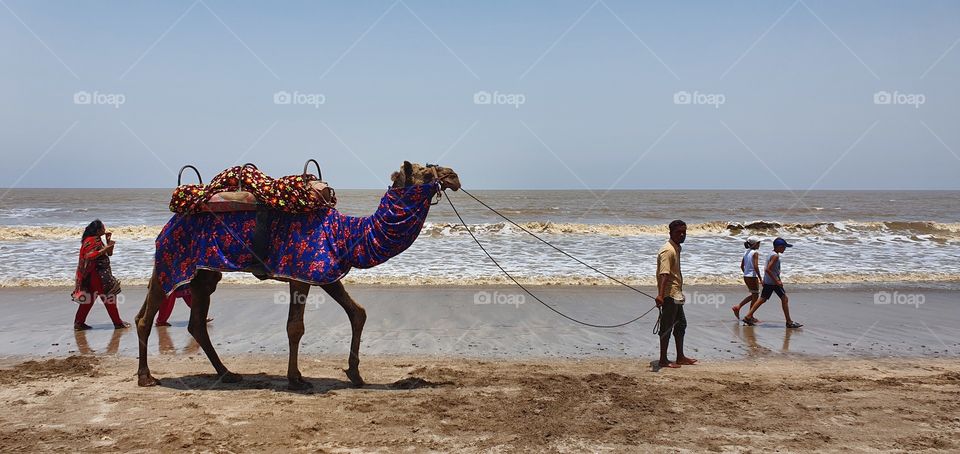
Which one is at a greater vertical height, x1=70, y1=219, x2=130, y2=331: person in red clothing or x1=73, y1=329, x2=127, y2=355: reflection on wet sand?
x1=70, y1=219, x2=130, y2=331: person in red clothing

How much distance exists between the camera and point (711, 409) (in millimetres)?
6273

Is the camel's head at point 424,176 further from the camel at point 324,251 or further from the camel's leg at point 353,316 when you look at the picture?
the camel's leg at point 353,316

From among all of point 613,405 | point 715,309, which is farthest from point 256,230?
point 715,309

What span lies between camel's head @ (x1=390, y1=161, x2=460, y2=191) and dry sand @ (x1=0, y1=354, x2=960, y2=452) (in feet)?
6.96

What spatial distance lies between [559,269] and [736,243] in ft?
36.2

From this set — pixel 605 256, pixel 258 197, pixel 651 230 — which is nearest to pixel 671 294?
pixel 258 197

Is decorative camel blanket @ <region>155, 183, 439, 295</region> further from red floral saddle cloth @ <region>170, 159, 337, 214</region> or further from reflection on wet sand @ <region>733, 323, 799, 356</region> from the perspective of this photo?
reflection on wet sand @ <region>733, 323, 799, 356</region>

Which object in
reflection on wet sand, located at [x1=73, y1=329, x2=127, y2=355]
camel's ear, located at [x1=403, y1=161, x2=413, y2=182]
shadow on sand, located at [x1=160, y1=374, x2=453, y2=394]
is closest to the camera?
camel's ear, located at [x1=403, y1=161, x2=413, y2=182]

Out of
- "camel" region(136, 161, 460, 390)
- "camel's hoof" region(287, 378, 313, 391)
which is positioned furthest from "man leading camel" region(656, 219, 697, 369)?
"camel's hoof" region(287, 378, 313, 391)

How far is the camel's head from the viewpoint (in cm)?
679

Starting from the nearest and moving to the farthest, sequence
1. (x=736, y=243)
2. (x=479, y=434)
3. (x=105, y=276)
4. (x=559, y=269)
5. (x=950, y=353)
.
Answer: (x=479, y=434) → (x=950, y=353) → (x=105, y=276) → (x=559, y=269) → (x=736, y=243)

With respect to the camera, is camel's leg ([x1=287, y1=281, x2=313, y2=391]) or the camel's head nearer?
the camel's head

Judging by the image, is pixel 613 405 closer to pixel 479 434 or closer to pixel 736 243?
pixel 479 434

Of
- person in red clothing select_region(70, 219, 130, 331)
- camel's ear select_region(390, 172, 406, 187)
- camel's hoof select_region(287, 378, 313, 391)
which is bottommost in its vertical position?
camel's hoof select_region(287, 378, 313, 391)
